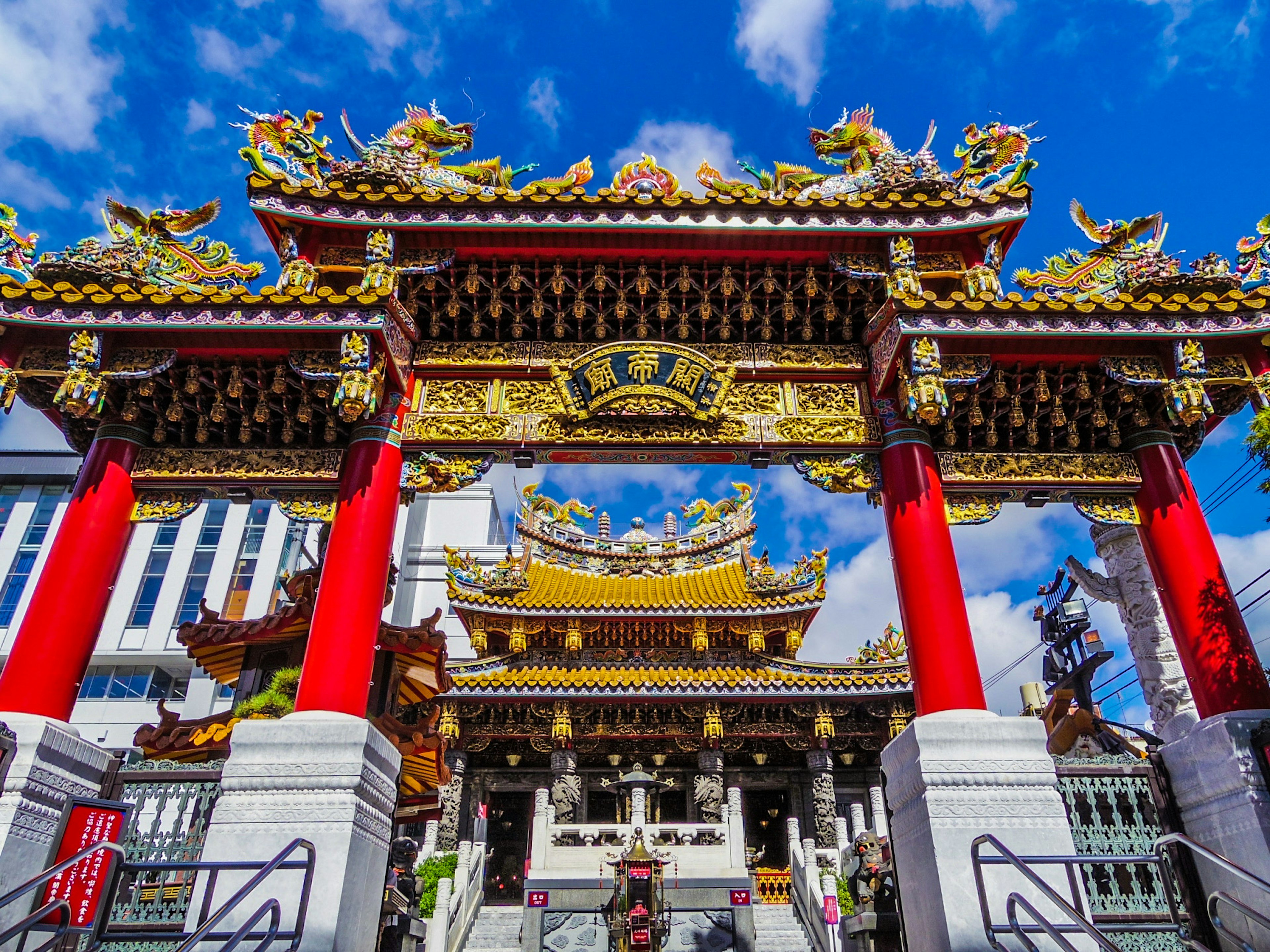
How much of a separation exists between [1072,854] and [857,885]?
527 centimetres

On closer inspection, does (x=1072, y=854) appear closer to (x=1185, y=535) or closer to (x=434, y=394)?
(x=1185, y=535)

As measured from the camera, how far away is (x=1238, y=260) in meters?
9.10

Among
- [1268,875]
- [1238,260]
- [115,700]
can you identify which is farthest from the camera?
[115,700]

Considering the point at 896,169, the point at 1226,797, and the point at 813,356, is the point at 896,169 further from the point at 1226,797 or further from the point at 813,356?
the point at 1226,797

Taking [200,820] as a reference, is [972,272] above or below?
above

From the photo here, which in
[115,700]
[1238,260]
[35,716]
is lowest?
[35,716]

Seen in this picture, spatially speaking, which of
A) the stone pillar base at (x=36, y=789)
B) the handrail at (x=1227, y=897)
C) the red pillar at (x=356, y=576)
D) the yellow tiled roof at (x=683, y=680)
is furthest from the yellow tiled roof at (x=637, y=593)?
the handrail at (x=1227, y=897)

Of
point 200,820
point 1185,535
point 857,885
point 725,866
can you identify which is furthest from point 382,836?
point 725,866

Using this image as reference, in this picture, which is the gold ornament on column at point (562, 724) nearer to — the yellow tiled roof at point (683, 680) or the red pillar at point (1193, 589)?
the yellow tiled roof at point (683, 680)

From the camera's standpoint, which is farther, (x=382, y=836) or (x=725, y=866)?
(x=725, y=866)

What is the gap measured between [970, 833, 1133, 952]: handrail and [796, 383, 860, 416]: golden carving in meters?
4.79

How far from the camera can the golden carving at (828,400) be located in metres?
9.49

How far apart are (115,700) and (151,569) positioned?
7.34 m

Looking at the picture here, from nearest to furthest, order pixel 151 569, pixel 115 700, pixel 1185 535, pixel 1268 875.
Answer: pixel 1268 875 → pixel 1185 535 → pixel 115 700 → pixel 151 569
